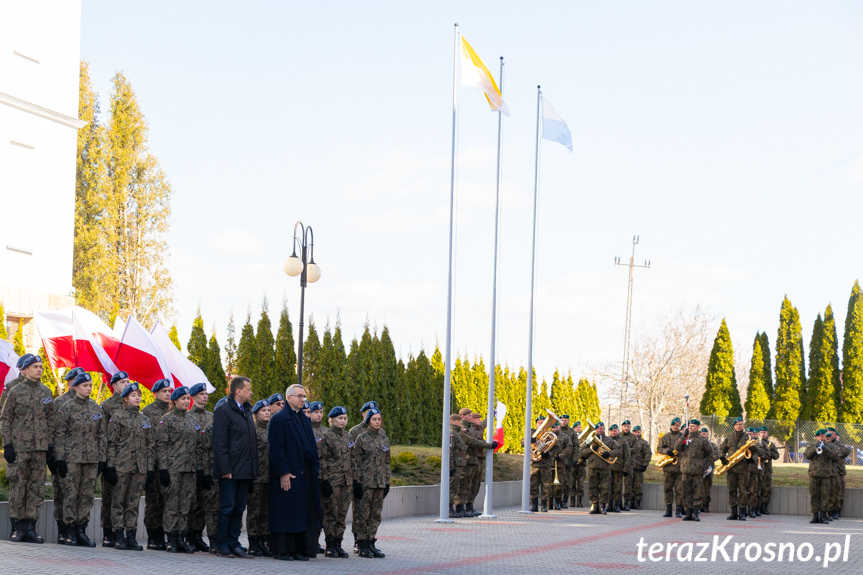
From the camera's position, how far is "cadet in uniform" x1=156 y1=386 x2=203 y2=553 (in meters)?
11.7

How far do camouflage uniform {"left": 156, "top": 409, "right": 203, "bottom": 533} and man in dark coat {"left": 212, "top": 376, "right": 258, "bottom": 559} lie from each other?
40 centimetres

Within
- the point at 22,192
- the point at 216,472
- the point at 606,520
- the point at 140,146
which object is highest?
the point at 140,146

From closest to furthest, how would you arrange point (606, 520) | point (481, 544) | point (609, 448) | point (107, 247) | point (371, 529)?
1. point (371, 529)
2. point (481, 544)
3. point (606, 520)
4. point (609, 448)
5. point (107, 247)

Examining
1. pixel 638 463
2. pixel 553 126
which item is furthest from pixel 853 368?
pixel 553 126

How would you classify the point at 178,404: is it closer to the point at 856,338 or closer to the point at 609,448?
the point at 609,448

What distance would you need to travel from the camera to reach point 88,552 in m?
10.8

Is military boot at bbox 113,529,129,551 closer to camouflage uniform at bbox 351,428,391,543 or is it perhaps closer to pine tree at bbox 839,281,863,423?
camouflage uniform at bbox 351,428,391,543

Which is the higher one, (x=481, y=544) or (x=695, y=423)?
(x=695, y=423)

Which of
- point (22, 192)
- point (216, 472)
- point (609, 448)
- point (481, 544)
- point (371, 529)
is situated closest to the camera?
point (216, 472)

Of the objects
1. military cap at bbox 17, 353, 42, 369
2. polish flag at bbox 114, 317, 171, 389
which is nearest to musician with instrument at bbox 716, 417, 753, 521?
polish flag at bbox 114, 317, 171, 389

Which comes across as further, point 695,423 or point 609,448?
point 609,448

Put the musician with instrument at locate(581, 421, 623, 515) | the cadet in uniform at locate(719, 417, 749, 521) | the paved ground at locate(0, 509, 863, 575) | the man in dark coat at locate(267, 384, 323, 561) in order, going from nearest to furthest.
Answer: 1. the paved ground at locate(0, 509, 863, 575)
2. the man in dark coat at locate(267, 384, 323, 561)
3. the cadet in uniform at locate(719, 417, 749, 521)
4. the musician with instrument at locate(581, 421, 623, 515)

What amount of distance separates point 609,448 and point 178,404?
39.4ft

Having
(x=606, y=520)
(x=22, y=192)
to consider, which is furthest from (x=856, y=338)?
(x=22, y=192)
